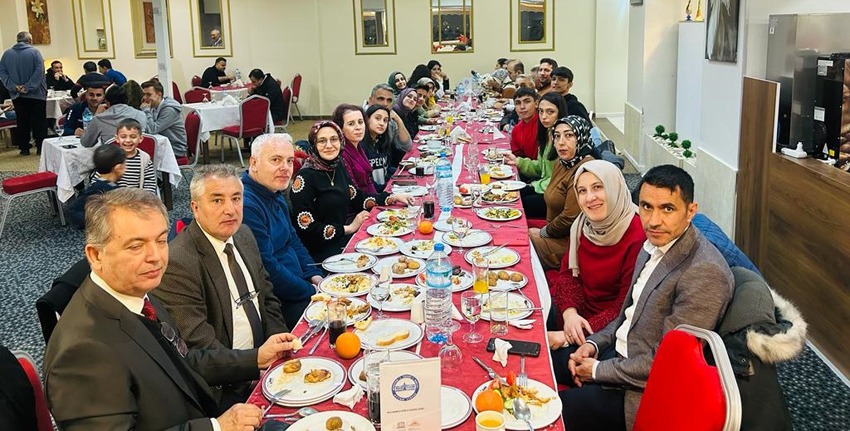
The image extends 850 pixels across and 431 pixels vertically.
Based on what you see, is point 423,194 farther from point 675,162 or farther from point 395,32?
point 395,32

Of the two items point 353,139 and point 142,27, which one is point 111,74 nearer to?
point 142,27

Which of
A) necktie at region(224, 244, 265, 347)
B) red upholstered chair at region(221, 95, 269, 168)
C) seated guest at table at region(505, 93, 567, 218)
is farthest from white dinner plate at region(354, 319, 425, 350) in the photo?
red upholstered chair at region(221, 95, 269, 168)

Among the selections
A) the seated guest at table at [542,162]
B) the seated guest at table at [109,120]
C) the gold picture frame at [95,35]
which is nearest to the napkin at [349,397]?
the seated guest at table at [542,162]

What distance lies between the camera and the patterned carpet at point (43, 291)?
10.8 ft

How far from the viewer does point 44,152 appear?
23.6 ft

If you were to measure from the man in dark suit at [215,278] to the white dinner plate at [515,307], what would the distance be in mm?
901

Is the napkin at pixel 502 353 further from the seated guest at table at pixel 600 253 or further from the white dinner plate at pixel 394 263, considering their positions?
the white dinner plate at pixel 394 263

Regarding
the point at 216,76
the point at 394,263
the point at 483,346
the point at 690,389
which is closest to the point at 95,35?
the point at 216,76

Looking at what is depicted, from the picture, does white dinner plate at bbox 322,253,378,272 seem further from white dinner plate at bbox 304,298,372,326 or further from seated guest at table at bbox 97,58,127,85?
seated guest at table at bbox 97,58,127,85

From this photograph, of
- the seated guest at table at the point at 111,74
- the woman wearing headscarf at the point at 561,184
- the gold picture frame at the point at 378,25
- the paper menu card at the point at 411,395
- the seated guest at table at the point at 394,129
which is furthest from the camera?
the gold picture frame at the point at 378,25

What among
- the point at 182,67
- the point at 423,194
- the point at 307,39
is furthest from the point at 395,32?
the point at 423,194

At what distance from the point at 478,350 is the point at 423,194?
2.44 meters

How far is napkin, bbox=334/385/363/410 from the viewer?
2013mm

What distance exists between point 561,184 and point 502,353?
2268 millimetres
